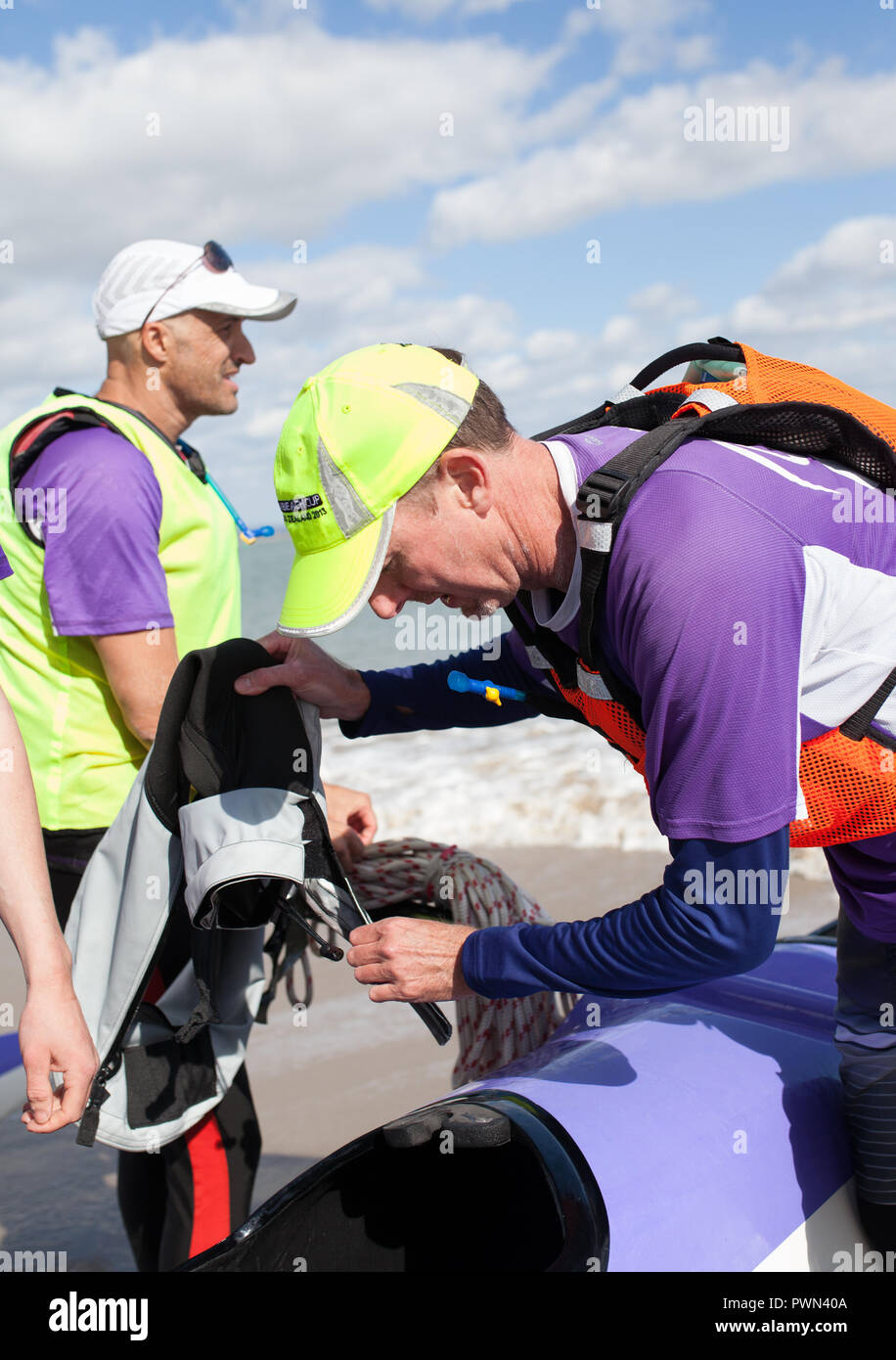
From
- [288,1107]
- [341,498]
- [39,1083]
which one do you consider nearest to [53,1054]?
[39,1083]

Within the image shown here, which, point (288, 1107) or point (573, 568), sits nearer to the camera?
point (573, 568)

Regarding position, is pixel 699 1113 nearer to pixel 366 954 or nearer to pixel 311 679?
pixel 366 954

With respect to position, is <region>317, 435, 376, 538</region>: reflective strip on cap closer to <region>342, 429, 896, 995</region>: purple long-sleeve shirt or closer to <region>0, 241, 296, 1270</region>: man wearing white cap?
<region>342, 429, 896, 995</region>: purple long-sleeve shirt

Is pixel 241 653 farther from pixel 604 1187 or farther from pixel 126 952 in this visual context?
pixel 604 1187

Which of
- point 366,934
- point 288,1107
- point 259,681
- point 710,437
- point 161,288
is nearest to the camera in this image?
point 710,437

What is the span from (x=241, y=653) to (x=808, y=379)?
1173mm

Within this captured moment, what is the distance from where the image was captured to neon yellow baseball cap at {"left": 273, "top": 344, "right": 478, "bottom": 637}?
170 centimetres

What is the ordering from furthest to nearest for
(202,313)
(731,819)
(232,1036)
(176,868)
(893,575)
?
(202,313) < (232,1036) < (176,868) < (893,575) < (731,819)

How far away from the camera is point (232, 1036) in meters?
2.57

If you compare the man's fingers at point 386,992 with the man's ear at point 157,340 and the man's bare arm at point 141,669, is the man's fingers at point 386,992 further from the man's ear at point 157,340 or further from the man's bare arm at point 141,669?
the man's ear at point 157,340

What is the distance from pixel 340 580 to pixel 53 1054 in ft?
2.90

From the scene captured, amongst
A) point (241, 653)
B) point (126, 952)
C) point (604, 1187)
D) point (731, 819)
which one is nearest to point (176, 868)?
point (126, 952)

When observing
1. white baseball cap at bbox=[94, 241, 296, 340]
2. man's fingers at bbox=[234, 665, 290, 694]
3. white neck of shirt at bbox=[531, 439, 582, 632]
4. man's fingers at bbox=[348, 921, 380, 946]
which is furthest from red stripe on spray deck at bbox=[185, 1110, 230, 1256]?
white baseball cap at bbox=[94, 241, 296, 340]

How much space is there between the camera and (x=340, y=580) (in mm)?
1734
